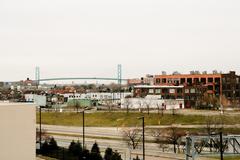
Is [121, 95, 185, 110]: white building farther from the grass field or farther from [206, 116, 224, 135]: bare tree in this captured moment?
[206, 116, 224, 135]: bare tree

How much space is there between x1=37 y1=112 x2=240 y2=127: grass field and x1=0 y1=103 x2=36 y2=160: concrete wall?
51.3 meters

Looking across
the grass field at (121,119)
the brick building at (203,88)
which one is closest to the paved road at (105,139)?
the grass field at (121,119)

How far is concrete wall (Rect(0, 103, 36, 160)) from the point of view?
26.3 m

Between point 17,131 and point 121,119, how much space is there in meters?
59.9

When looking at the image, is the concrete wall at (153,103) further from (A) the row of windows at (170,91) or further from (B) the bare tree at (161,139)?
(B) the bare tree at (161,139)

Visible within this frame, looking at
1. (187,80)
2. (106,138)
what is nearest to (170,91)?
(187,80)

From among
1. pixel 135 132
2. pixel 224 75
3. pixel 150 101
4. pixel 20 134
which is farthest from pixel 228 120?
pixel 20 134

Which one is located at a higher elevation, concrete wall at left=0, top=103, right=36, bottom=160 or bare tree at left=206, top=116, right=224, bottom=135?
concrete wall at left=0, top=103, right=36, bottom=160

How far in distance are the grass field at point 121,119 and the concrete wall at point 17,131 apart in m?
51.3

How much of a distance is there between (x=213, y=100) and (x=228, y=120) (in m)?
29.0

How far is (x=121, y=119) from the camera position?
86.4m

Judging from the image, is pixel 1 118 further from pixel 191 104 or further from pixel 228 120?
pixel 191 104

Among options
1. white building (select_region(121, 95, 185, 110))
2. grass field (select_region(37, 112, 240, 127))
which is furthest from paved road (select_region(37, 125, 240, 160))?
white building (select_region(121, 95, 185, 110))

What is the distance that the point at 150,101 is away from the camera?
113 metres
